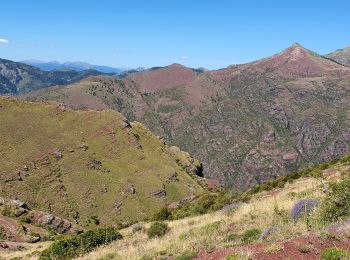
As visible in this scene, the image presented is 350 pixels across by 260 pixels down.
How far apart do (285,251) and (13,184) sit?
116m

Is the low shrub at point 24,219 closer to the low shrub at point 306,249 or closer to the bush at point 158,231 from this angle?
the bush at point 158,231

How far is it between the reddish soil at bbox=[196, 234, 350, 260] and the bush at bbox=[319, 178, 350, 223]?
155 inches

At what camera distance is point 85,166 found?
136 meters

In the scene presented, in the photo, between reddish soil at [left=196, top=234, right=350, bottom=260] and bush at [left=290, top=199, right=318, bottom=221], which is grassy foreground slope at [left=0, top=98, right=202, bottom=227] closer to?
bush at [left=290, top=199, right=318, bottom=221]

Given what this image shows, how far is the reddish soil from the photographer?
1309 cm

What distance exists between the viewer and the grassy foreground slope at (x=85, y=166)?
12039 cm

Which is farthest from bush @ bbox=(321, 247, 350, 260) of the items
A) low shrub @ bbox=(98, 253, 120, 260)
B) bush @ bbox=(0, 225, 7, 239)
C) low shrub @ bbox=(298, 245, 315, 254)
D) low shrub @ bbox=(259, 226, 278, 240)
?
bush @ bbox=(0, 225, 7, 239)

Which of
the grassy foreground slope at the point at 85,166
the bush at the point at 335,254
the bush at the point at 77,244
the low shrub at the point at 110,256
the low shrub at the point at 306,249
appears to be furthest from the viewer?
the grassy foreground slope at the point at 85,166

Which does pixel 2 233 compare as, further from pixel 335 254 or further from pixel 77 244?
pixel 335 254

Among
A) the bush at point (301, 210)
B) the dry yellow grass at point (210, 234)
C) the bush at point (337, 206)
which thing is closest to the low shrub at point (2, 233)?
the dry yellow grass at point (210, 234)

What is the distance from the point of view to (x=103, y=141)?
5999 inches

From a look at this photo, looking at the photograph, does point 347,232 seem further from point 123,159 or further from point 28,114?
point 28,114

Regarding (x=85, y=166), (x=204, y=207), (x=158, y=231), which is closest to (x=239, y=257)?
(x=158, y=231)

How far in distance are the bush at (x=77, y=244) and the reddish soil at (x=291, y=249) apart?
11723mm
